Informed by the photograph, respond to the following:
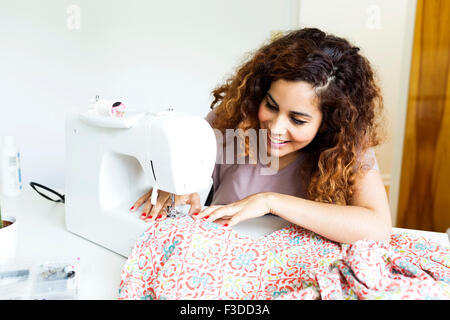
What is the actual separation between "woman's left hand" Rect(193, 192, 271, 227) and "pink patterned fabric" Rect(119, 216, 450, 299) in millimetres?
71

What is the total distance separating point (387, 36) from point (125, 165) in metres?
2.81

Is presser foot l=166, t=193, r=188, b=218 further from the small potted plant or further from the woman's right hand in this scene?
the small potted plant

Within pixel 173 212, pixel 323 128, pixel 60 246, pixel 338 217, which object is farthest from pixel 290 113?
pixel 60 246

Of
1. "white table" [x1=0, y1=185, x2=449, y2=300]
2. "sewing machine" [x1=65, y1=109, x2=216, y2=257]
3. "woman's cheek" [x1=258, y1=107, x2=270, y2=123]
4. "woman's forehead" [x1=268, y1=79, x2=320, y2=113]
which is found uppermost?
"woman's forehead" [x1=268, y1=79, x2=320, y2=113]

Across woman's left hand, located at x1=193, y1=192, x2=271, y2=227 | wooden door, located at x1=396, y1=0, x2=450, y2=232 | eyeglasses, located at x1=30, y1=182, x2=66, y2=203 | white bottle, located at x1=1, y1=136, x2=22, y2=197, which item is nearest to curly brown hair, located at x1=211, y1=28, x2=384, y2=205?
woman's left hand, located at x1=193, y1=192, x2=271, y2=227

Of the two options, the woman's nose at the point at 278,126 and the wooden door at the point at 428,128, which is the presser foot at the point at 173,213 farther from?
the wooden door at the point at 428,128

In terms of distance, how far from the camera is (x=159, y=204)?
3.77 feet

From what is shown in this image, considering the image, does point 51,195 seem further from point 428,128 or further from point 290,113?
point 428,128

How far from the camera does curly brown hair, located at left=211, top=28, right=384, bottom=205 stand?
120cm

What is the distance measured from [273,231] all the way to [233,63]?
4.84 feet

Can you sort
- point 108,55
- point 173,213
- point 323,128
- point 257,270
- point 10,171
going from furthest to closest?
point 108,55 < point 10,171 < point 323,128 < point 173,213 < point 257,270

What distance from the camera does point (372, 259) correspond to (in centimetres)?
80

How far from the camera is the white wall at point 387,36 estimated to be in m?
2.88
